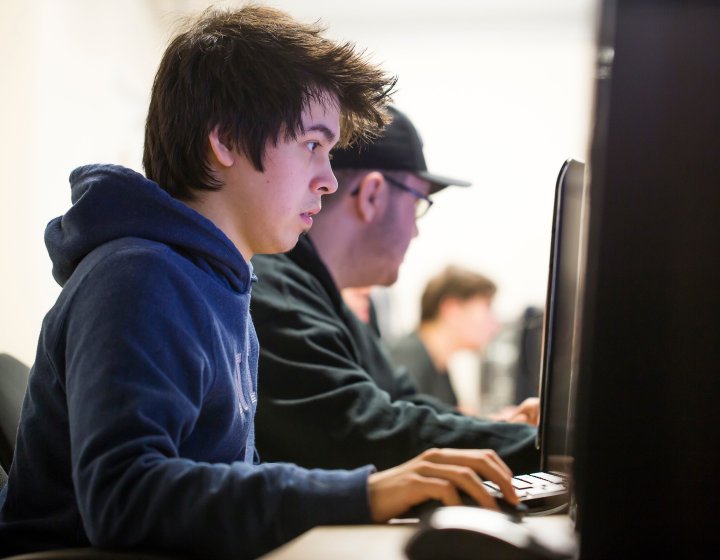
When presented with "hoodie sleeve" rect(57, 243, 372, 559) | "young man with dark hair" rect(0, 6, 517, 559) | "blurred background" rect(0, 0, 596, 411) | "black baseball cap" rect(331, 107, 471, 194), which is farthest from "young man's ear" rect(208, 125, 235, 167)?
"blurred background" rect(0, 0, 596, 411)

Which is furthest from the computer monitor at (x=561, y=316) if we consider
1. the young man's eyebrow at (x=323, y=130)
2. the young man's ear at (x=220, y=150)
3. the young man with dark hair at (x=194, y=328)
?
the young man's ear at (x=220, y=150)

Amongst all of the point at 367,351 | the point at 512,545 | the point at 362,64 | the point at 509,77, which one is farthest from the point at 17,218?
the point at 509,77

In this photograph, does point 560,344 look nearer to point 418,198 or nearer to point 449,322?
point 418,198

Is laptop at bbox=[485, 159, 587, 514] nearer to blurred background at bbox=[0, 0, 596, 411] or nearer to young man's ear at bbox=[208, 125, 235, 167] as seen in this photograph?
young man's ear at bbox=[208, 125, 235, 167]

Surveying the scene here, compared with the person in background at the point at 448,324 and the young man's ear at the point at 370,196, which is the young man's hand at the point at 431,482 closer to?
the young man's ear at the point at 370,196

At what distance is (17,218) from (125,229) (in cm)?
117

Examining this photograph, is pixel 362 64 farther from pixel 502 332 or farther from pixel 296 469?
pixel 502 332

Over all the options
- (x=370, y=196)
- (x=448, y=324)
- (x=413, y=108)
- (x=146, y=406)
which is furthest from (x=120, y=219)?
(x=413, y=108)

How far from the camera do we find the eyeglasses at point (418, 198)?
5.65 ft

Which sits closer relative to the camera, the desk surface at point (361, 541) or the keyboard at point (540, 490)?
the desk surface at point (361, 541)

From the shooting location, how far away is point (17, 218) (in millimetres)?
1869

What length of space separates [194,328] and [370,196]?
0.93 meters

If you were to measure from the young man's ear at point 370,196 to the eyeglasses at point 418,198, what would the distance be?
0.06 feet

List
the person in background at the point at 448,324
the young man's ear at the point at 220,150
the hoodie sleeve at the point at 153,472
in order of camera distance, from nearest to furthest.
A: the hoodie sleeve at the point at 153,472 → the young man's ear at the point at 220,150 → the person in background at the point at 448,324
